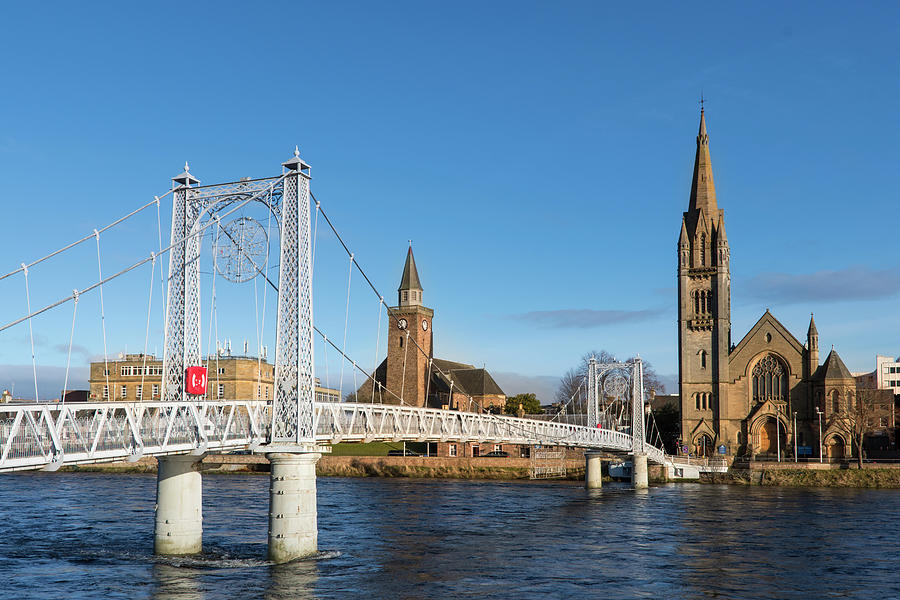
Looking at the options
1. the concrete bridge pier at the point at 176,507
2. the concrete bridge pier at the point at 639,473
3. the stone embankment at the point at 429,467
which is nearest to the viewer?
the concrete bridge pier at the point at 176,507

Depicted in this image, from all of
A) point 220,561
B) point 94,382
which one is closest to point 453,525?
point 220,561

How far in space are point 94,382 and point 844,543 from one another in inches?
3673

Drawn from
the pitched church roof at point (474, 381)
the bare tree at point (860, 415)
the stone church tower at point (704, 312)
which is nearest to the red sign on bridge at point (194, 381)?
the bare tree at point (860, 415)

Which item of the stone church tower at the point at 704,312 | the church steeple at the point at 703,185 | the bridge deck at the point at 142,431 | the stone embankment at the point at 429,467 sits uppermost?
the church steeple at the point at 703,185

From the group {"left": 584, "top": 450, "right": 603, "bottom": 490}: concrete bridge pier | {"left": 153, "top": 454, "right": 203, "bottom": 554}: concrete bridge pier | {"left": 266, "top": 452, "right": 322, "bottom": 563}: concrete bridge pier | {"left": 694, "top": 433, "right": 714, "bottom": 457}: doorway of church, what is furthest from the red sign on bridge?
{"left": 694, "top": 433, "right": 714, "bottom": 457}: doorway of church

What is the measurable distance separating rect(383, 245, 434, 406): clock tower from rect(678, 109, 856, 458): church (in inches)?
1441

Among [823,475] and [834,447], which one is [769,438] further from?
[823,475]

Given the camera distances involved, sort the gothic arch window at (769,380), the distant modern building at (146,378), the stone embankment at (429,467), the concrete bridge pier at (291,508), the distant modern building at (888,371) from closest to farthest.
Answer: the concrete bridge pier at (291,508) → the stone embankment at (429,467) → the gothic arch window at (769,380) → the distant modern building at (146,378) → the distant modern building at (888,371)

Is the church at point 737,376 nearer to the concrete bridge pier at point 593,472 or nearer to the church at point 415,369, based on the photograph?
the concrete bridge pier at point 593,472

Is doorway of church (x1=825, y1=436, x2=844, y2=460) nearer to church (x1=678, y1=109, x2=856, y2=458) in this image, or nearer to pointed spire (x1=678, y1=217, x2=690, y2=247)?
church (x1=678, y1=109, x2=856, y2=458)

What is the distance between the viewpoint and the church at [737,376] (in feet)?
320

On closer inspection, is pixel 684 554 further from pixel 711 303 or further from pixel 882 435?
pixel 882 435

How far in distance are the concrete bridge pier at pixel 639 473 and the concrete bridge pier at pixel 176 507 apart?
55.9 m

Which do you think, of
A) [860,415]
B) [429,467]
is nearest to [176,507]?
[429,467]
